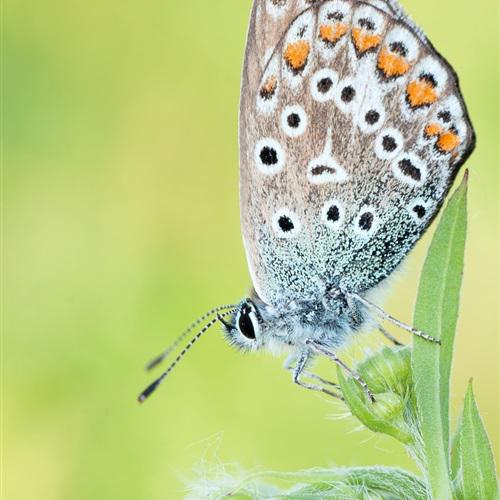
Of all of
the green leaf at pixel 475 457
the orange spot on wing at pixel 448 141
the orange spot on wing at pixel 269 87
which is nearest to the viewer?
the green leaf at pixel 475 457

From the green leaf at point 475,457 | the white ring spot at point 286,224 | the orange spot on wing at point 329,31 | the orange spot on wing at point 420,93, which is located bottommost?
the green leaf at point 475,457

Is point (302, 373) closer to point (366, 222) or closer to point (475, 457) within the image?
point (366, 222)

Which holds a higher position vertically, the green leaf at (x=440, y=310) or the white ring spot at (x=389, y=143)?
the white ring spot at (x=389, y=143)

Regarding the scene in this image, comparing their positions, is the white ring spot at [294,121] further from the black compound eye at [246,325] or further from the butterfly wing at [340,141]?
the black compound eye at [246,325]

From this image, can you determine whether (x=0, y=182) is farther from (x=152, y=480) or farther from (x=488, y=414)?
(x=488, y=414)

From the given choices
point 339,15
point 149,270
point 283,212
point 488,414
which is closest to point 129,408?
point 149,270

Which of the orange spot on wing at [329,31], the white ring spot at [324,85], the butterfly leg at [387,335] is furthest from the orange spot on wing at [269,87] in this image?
the butterfly leg at [387,335]
